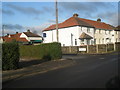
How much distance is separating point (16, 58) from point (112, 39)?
4384 centimetres

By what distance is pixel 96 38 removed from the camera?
42125mm

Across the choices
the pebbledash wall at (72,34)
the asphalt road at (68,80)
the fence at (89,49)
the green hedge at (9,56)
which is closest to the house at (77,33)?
the pebbledash wall at (72,34)

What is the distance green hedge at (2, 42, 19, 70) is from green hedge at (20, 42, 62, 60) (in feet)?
24.5

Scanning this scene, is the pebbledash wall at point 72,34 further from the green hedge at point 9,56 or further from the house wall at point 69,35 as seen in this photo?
the green hedge at point 9,56

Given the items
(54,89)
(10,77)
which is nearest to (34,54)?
(10,77)

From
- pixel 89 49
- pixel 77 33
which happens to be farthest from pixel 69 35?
pixel 89 49

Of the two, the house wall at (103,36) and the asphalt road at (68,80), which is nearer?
the asphalt road at (68,80)

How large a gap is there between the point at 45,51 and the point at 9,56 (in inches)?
351

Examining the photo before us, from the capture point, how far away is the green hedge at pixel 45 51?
18.6 m

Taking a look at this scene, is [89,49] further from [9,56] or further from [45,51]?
[9,56]

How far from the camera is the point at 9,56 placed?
10.9m

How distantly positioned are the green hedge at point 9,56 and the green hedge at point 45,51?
294 inches

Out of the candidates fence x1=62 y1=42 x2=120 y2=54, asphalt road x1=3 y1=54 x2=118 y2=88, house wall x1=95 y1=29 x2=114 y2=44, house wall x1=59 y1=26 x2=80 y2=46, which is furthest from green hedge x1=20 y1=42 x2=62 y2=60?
house wall x1=95 y1=29 x2=114 y2=44

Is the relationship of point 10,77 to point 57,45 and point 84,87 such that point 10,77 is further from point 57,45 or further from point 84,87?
point 57,45
